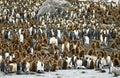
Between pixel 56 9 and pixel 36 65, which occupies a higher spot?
pixel 56 9

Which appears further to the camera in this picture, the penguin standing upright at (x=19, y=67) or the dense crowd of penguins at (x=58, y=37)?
the dense crowd of penguins at (x=58, y=37)

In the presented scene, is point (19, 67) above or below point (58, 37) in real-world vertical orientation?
below

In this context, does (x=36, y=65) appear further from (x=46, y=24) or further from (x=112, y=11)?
(x=112, y=11)

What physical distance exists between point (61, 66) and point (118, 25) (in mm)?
12687

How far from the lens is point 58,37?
26438 mm

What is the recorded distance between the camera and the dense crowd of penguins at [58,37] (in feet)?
65.2

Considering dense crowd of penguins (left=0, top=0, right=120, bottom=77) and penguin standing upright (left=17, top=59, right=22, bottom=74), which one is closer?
penguin standing upright (left=17, top=59, right=22, bottom=74)

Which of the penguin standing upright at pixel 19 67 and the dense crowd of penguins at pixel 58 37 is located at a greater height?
the dense crowd of penguins at pixel 58 37

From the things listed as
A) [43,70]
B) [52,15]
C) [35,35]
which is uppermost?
[52,15]

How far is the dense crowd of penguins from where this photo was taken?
19.9 metres

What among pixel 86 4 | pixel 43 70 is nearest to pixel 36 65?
pixel 43 70

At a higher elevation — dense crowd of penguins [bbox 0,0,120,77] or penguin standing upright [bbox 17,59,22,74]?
dense crowd of penguins [bbox 0,0,120,77]

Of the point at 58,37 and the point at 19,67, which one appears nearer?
the point at 19,67

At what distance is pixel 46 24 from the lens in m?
30.4
